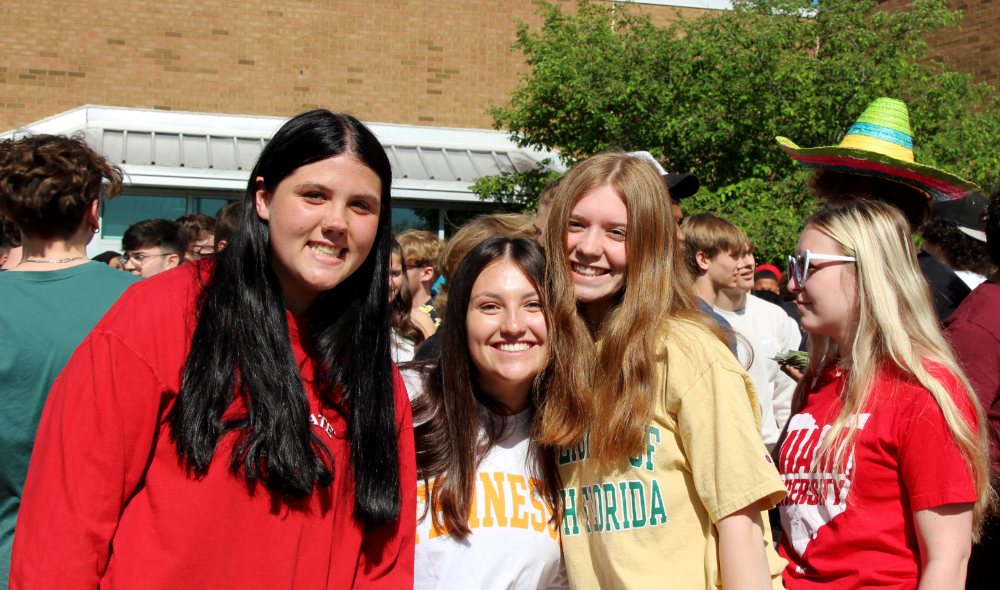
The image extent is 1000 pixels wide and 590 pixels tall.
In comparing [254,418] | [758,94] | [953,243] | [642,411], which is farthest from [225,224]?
[758,94]

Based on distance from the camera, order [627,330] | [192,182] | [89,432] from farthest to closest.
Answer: [192,182] → [627,330] → [89,432]

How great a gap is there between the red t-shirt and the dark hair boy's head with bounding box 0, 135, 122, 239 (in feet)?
8.68

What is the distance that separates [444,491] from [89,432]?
1.06 meters

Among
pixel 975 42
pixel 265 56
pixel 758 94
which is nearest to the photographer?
pixel 758 94

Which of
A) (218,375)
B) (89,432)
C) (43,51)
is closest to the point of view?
(89,432)

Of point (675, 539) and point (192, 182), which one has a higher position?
point (192, 182)

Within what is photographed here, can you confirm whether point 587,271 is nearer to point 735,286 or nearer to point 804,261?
point 804,261

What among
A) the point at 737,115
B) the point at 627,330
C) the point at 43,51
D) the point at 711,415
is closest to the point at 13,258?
the point at 627,330

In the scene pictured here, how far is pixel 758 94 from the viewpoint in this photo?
909cm

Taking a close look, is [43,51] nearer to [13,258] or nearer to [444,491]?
[13,258]

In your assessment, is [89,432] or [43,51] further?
[43,51]

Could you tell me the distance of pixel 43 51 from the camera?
42.1 feet

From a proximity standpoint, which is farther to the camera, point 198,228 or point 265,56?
point 265,56

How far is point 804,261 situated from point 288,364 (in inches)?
66.5
